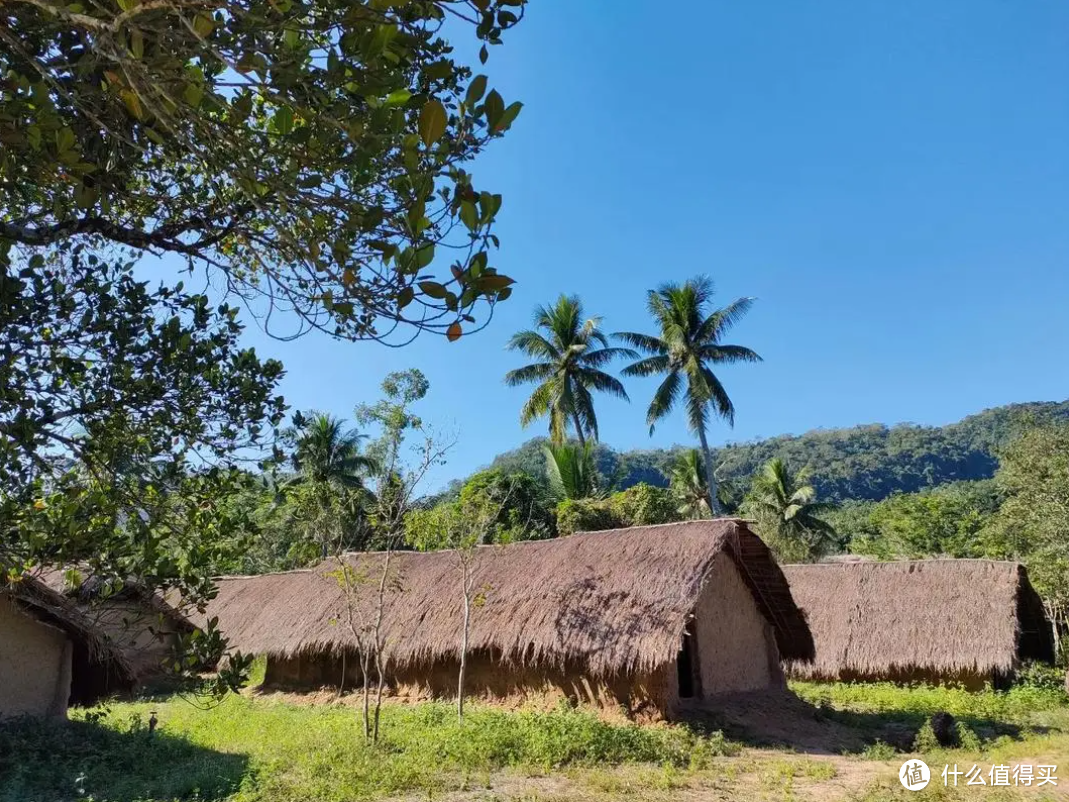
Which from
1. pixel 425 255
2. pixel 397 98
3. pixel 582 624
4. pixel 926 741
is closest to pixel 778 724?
pixel 926 741

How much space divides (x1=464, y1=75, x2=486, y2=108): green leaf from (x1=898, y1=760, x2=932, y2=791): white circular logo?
7.50 metres

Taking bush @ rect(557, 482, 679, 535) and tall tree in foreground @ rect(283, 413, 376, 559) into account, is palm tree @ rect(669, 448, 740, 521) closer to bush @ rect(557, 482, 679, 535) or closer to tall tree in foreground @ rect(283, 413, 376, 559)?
bush @ rect(557, 482, 679, 535)

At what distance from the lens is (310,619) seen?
1488cm

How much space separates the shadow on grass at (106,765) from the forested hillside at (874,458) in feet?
129

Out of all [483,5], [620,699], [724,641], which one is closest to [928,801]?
[620,699]

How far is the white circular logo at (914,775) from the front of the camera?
6.96 meters

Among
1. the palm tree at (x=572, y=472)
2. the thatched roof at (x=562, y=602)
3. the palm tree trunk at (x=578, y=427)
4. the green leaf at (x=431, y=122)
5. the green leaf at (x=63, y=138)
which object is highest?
the palm tree trunk at (x=578, y=427)

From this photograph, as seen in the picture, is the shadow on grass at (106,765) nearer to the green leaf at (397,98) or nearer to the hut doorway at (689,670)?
the hut doorway at (689,670)

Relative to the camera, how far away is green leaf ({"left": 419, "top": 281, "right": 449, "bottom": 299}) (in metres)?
2.18

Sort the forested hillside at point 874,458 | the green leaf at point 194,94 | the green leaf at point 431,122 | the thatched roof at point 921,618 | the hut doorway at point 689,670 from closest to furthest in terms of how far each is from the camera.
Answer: the green leaf at point 431,122
the green leaf at point 194,94
the hut doorway at point 689,670
the thatched roof at point 921,618
the forested hillside at point 874,458

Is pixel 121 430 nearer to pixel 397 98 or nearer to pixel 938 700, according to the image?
pixel 397 98

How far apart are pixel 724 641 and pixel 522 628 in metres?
3.43

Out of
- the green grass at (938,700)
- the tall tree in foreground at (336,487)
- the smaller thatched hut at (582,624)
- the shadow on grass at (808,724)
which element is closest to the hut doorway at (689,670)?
the smaller thatched hut at (582,624)

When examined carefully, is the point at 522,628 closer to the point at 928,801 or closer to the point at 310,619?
the point at 310,619
